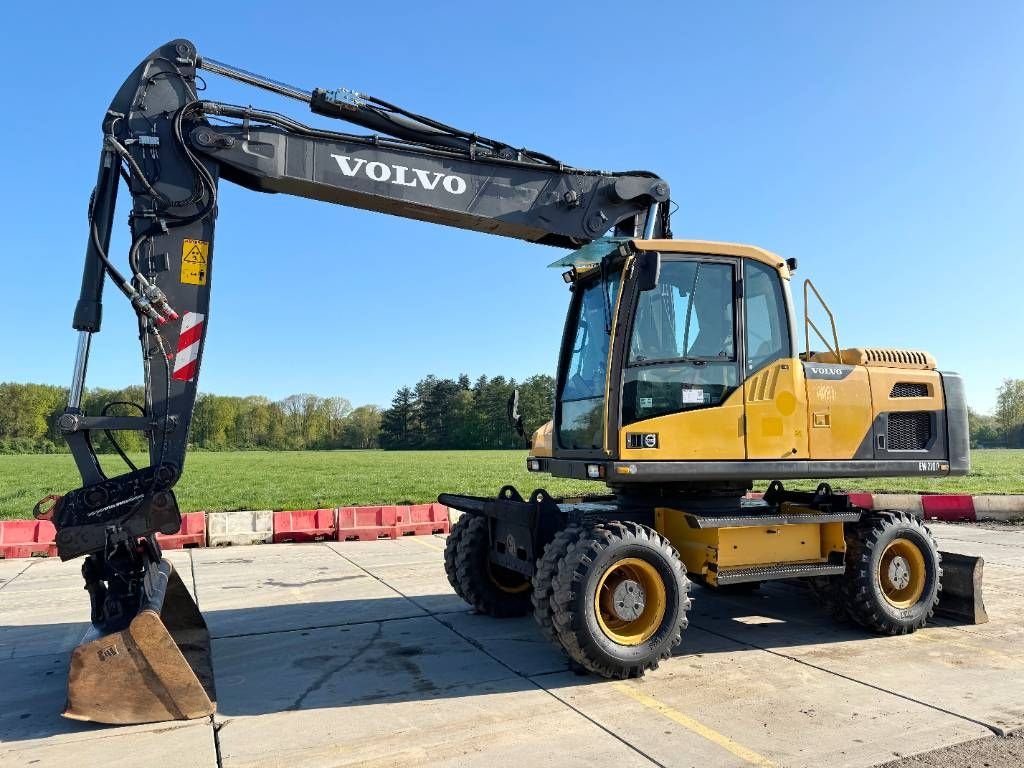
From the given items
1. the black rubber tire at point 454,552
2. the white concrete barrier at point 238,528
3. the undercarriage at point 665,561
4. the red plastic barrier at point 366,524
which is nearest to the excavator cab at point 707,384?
the undercarriage at point 665,561

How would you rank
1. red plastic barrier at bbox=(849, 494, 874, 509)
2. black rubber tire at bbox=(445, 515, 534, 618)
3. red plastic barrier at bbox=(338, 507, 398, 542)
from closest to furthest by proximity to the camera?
black rubber tire at bbox=(445, 515, 534, 618) < red plastic barrier at bbox=(338, 507, 398, 542) < red plastic barrier at bbox=(849, 494, 874, 509)

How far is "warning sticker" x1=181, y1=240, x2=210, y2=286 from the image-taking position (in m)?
5.88

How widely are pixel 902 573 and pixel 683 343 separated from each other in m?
3.19

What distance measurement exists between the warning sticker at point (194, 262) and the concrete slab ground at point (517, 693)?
3012 mm

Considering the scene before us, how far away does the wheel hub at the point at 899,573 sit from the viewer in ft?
23.6

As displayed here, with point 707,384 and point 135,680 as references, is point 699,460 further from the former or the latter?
point 135,680

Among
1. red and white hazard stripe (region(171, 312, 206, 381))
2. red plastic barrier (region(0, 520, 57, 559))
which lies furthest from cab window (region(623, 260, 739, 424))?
red plastic barrier (region(0, 520, 57, 559))

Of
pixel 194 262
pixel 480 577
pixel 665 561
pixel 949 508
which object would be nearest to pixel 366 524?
pixel 480 577

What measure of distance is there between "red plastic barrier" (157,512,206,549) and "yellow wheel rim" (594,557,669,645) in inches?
363

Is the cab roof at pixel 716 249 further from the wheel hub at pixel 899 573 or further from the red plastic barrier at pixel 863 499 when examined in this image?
the red plastic barrier at pixel 863 499

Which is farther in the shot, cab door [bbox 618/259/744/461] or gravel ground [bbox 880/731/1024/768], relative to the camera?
cab door [bbox 618/259/744/461]

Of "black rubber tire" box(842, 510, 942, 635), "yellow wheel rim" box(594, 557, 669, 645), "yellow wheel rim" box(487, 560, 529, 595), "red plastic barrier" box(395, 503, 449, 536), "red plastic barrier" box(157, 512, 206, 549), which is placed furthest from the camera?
"red plastic barrier" box(395, 503, 449, 536)

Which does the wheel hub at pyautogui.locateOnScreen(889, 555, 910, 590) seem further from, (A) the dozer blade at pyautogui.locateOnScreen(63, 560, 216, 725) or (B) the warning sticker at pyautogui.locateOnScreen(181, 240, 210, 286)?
(B) the warning sticker at pyautogui.locateOnScreen(181, 240, 210, 286)

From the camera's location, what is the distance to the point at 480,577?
25.0 feet
